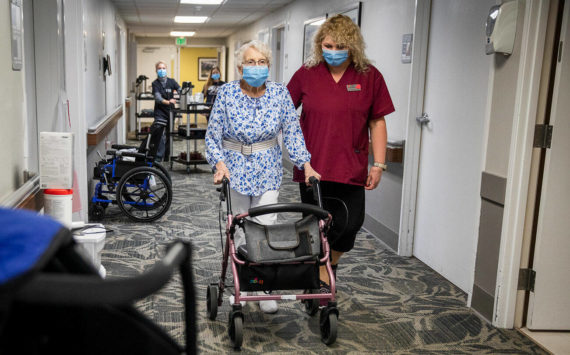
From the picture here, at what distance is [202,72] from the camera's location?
19062 millimetres

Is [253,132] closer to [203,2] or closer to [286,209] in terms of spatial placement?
[286,209]

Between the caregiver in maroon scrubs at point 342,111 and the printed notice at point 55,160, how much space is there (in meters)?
1.14

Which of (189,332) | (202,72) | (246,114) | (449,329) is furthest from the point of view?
(202,72)

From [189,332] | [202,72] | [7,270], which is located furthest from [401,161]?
[202,72]

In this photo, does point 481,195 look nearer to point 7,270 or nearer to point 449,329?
point 449,329

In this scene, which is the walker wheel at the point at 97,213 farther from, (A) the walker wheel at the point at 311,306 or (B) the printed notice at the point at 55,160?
(A) the walker wheel at the point at 311,306

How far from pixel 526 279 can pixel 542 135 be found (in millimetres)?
747

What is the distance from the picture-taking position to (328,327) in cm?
262

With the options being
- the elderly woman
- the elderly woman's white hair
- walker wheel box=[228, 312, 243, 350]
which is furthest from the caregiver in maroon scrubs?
walker wheel box=[228, 312, 243, 350]

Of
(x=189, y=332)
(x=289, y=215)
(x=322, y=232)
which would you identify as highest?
(x=189, y=332)

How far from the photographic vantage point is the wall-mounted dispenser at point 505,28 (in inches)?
108

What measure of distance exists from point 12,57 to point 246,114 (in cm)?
104

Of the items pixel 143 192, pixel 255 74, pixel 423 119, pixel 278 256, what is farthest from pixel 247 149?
pixel 143 192

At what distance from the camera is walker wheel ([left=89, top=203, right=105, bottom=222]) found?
16.4 ft
